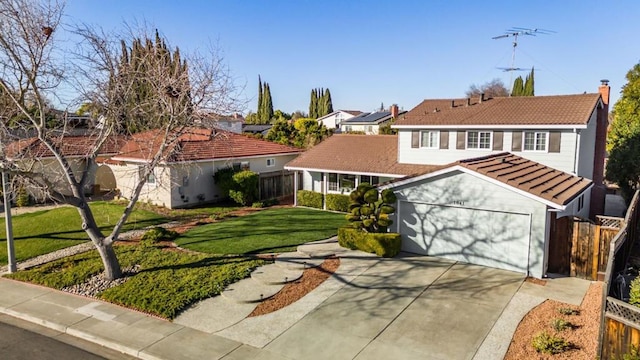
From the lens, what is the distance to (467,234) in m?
15.1

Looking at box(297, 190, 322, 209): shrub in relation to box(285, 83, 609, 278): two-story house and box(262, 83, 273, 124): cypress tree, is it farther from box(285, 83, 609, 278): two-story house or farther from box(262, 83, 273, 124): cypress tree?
box(262, 83, 273, 124): cypress tree

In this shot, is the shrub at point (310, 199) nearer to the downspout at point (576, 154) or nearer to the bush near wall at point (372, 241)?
the bush near wall at point (372, 241)

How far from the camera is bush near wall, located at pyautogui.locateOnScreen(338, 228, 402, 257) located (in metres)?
15.8

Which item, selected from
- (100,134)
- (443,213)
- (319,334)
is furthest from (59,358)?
(443,213)

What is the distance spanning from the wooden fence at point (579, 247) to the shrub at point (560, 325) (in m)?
3.99

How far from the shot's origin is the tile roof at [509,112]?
67.3 feet

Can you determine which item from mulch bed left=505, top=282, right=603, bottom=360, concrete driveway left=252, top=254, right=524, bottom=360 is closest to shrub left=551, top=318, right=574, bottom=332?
mulch bed left=505, top=282, right=603, bottom=360

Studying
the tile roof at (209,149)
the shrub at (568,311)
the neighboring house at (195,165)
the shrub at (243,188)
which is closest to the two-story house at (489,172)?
the shrub at (568,311)

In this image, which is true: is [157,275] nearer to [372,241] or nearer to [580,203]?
[372,241]

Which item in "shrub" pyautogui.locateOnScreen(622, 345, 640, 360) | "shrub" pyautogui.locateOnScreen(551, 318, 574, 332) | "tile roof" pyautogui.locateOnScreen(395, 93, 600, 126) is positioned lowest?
"shrub" pyautogui.locateOnScreen(551, 318, 574, 332)

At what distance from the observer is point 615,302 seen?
7.86m

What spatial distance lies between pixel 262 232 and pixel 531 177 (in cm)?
1120

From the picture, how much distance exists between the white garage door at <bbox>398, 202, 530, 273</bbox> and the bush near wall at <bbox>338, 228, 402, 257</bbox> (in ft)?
2.70

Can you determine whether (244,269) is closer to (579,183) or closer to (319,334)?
(319,334)
